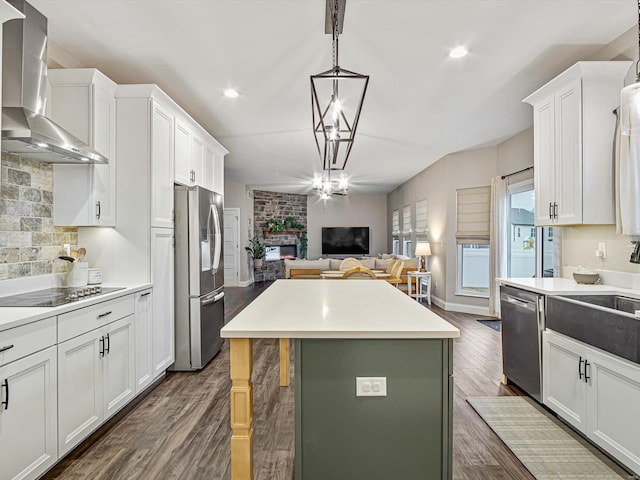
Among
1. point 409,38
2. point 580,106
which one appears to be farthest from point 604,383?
point 409,38

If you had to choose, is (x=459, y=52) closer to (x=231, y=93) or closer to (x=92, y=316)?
(x=231, y=93)

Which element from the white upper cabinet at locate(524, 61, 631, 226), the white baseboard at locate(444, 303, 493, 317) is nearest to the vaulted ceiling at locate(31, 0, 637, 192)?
the white upper cabinet at locate(524, 61, 631, 226)

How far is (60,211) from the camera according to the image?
262 cm

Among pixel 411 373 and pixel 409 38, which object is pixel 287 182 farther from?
pixel 411 373

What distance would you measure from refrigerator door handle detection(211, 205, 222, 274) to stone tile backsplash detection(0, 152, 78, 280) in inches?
52.1

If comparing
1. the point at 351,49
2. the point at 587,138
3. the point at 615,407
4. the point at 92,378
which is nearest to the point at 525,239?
the point at 587,138

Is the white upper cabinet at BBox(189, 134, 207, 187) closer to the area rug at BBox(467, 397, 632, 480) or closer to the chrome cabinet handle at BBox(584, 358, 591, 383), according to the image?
the area rug at BBox(467, 397, 632, 480)

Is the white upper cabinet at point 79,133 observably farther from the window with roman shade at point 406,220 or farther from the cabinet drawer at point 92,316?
the window with roman shade at point 406,220

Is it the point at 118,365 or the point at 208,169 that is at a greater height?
the point at 208,169

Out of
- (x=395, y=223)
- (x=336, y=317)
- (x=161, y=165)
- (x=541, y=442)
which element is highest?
(x=161, y=165)

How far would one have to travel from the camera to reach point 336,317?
1695 millimetres

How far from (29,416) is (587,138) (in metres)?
3.89

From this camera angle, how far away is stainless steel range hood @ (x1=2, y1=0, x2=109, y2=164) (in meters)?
1.95

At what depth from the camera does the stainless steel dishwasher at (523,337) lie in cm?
258
